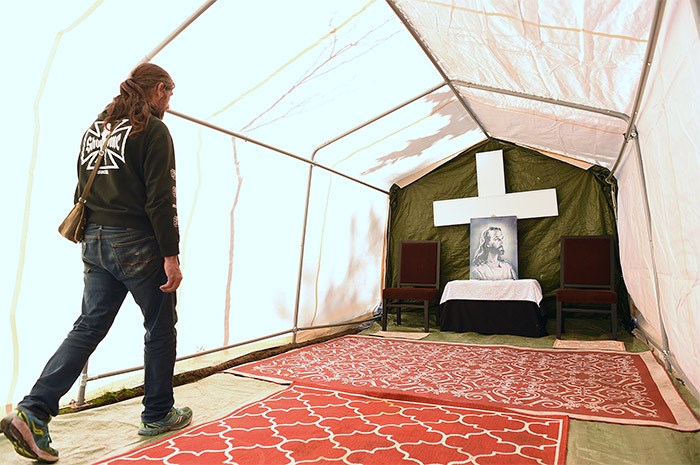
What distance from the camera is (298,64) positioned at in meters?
2.91

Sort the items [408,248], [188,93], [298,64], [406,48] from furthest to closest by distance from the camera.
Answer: [408,248], [406,48], [298,64], [188,93]

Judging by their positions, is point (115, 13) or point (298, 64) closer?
point (115, 13)

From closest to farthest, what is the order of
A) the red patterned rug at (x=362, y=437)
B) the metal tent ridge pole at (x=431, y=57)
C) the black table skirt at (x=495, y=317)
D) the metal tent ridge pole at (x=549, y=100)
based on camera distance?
the red patterned rug at (x=362, y=437)
the metal tent ridge pole at (x=431, y=57)
the metal tent ridge pole at (x=549, y=100)
the black table skirt at (x=495, y=317)

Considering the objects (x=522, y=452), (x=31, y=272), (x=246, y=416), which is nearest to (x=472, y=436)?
(x=522, y=452)

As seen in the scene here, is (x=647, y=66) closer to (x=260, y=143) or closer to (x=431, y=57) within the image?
(x=431, y=57)

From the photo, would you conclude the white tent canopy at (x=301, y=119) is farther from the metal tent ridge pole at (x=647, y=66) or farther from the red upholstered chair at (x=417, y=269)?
the red upholstered chair at (x=417, y=269)

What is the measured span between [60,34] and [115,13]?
0.75 feet

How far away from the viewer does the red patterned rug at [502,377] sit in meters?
2.33

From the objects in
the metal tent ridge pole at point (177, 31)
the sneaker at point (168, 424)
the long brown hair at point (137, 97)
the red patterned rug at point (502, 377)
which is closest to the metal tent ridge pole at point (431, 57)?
the metal tent ridge pole at point (177, 31)

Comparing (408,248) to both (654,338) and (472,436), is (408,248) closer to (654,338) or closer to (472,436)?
(654,338)

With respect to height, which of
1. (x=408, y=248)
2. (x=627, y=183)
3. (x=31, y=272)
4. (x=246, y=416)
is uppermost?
(x=627, y=183)

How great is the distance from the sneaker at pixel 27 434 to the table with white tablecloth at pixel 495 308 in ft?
13.6

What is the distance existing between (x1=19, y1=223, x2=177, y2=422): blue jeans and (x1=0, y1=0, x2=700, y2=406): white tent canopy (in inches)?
18.7

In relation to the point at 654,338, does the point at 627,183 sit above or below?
above
